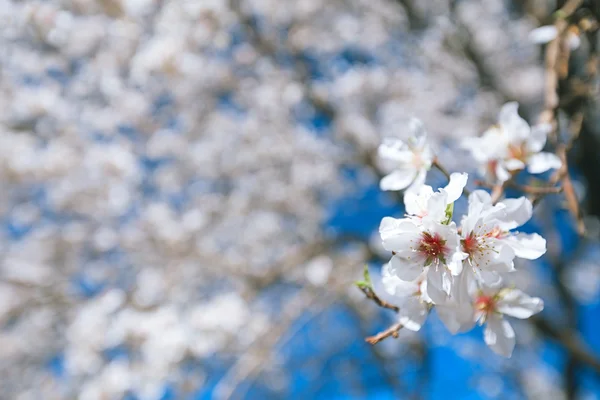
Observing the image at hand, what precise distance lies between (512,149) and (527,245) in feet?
1.16

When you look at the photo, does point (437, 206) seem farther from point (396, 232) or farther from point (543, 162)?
point (543, 162)

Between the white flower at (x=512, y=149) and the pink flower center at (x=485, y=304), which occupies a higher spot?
the white flower at (x=512, y=149)

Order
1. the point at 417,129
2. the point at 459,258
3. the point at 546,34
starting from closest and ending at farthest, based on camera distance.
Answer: the point at 459,258 < the point at 417,129 < the point at 546,34

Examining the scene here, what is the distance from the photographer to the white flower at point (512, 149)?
40.6 inches

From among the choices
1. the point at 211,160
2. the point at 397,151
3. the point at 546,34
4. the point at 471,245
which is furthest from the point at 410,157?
the point at 211,160

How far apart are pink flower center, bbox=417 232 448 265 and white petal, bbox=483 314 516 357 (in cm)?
23

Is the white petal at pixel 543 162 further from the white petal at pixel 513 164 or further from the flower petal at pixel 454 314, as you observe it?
the flower petal at pixel 454 314

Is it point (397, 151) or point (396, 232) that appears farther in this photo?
point (397, 151)

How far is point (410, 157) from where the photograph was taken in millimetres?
1025

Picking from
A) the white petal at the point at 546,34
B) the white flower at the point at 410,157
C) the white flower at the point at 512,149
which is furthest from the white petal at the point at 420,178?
the white petal at the point at 546,34

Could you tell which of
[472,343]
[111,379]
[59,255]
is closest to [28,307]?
[111,379]

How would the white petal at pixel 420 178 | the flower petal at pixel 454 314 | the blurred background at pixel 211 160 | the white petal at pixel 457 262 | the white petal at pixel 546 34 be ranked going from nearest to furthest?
the white petal at pixel 457 262
the flower petal at pixel 454 314
the white petal at pixel 420 178
the white petal at pixel 546 34
the blurred background at pixel 211 160

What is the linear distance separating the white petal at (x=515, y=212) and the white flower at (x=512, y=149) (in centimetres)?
25

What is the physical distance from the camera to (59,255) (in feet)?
12.9
